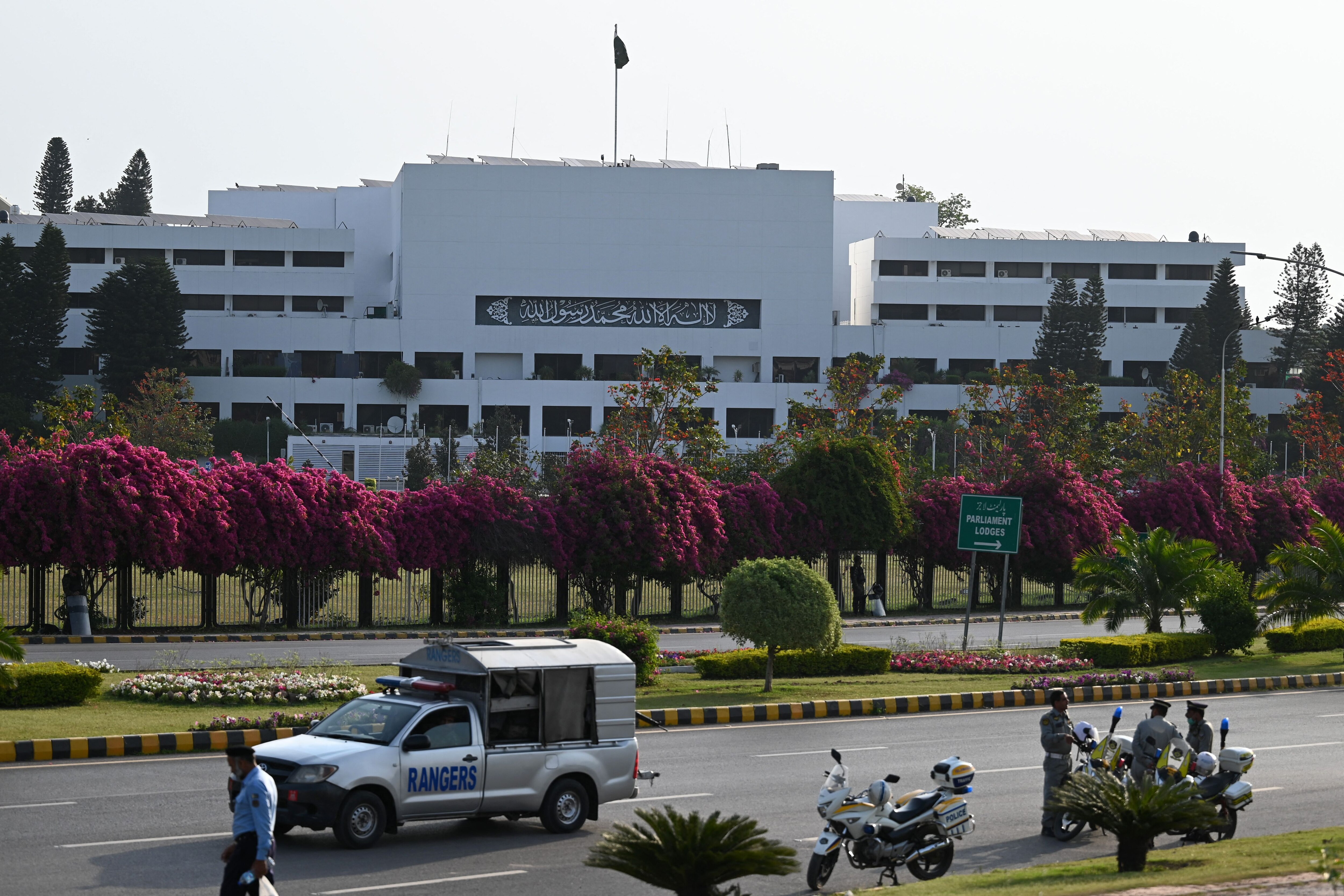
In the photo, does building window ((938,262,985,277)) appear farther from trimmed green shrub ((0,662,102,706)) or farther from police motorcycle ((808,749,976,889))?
police motorcycle ((808,749,976,889))

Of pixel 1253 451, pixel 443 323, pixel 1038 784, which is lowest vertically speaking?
pixel 1038 784

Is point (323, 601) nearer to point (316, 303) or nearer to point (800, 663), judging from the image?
point (800, 663)

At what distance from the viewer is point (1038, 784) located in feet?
48.9

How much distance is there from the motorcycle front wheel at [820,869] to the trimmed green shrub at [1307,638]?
20.7m

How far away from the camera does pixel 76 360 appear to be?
3445 inches

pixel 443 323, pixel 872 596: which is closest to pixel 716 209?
pixel 443 323

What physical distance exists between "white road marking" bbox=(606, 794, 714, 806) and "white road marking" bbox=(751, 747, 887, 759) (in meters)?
2.53

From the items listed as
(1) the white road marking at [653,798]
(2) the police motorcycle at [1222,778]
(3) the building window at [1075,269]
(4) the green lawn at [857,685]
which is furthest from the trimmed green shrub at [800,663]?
(3) the building window at [1075,269]

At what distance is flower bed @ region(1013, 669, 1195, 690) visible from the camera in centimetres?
2267

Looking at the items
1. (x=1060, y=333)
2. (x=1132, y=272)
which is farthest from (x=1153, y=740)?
(x=1132, y=272)

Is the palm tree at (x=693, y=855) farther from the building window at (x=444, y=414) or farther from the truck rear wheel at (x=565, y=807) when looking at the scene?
the building window at (x=444, y=414)

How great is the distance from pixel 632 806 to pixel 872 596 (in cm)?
2714

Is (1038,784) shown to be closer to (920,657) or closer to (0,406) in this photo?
(920,657)

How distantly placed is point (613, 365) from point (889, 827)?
80.3 meters
